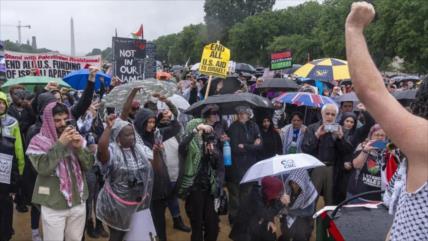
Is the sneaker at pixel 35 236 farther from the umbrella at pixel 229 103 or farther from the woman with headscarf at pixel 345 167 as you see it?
the woman with headscarf at pixel 345 167

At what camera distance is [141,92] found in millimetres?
5719

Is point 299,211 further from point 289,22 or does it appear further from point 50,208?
point 289,22

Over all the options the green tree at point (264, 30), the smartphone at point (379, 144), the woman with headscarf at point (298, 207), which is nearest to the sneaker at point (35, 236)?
the woman with headscarf at point (298, 207)

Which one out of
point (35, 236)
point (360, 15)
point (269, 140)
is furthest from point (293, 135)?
point (360, 15)

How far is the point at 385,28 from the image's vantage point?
30.4 metres

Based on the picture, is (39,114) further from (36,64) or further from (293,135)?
(36,64)

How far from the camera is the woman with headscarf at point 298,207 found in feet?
16.1

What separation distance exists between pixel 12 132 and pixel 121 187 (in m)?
1.56

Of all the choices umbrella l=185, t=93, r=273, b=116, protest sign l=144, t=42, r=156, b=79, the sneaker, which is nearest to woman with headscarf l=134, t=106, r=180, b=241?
umbrella l=185, t=93, r=273, b=116

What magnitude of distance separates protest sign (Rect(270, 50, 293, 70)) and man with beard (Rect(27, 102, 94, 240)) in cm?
1028

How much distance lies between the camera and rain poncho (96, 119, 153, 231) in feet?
13.6

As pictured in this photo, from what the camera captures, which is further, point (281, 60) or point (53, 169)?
point (281, 60)

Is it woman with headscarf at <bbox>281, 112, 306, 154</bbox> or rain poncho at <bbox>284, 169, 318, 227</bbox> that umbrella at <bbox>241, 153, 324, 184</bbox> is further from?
woman with headscarf at <bbox>281, 112, 306, 154</bbox>

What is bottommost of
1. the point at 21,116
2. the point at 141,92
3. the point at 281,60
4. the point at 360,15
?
the point at 21,116
